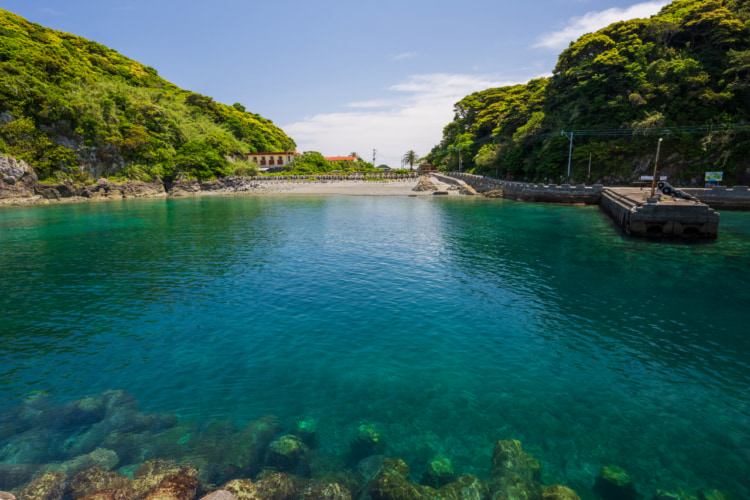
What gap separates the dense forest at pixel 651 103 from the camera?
50594 millimetres

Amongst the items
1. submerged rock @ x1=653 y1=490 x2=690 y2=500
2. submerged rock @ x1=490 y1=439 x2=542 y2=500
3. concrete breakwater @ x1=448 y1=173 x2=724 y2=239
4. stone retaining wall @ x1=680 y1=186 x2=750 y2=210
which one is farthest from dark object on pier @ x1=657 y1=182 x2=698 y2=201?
submerged rock @ x1=490 y1=439 x2=542 y2=500

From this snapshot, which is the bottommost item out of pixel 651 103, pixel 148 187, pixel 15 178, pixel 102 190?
pixel 102 190

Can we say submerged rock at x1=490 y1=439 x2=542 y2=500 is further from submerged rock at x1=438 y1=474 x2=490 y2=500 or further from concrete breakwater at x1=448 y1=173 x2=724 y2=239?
concrete breakwater at x1=448 y1=173 x2=724 y2=239

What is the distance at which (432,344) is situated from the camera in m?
13.9

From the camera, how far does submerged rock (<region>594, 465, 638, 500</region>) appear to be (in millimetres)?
7531

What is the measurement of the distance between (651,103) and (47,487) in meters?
74.5

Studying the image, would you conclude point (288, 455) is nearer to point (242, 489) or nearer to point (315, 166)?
point (242, 489)

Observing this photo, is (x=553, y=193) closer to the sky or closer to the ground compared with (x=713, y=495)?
closer to the sky

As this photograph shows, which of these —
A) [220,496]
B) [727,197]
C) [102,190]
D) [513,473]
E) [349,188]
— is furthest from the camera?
[349,188]

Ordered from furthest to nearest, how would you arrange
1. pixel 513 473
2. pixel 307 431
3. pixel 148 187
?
pixel 148 187
pixel 307 431
pixel 513 473

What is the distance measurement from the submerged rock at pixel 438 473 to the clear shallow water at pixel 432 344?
224 millimetres

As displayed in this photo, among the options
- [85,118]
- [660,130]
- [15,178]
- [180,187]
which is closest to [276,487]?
[660,130]

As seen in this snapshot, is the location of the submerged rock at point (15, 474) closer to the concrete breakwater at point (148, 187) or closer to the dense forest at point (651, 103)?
the dense forest at point (651, 103)

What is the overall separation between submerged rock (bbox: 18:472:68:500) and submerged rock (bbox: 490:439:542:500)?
29.0 feet
